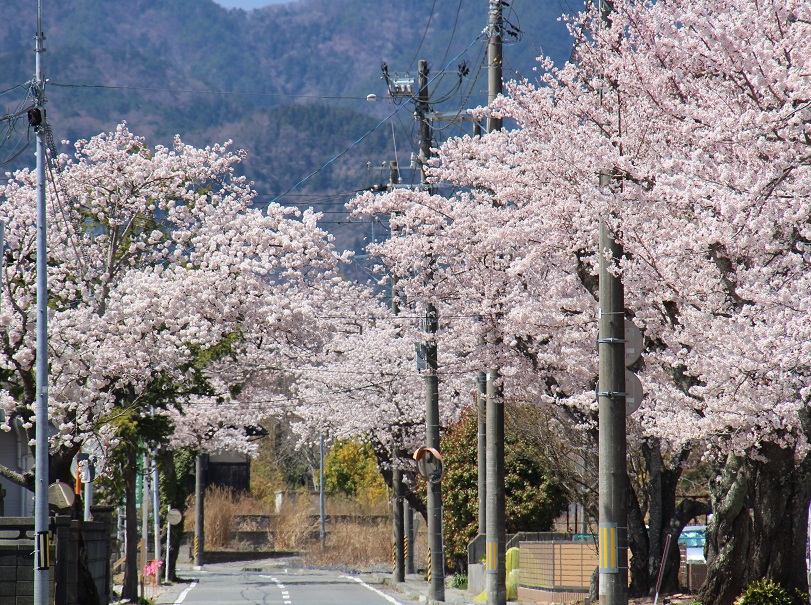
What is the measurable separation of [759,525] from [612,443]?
4.58m

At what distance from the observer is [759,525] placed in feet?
48.7

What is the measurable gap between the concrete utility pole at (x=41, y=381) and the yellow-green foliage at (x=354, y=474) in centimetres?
4579

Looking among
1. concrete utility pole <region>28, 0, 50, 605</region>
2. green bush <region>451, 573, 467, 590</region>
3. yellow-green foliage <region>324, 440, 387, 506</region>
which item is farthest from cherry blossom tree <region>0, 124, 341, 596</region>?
yellow-green foliage <region>324, 440, 387, 506</region>

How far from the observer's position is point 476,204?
20.3 metres

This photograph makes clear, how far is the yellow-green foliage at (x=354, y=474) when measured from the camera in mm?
66000

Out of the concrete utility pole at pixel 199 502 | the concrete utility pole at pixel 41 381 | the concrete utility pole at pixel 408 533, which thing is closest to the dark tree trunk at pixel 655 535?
the concrete utility pole at pixel 41 381

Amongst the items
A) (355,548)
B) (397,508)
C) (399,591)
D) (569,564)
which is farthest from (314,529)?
(569,564)

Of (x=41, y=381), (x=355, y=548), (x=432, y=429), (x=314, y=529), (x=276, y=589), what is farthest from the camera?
(x=314, y=529)

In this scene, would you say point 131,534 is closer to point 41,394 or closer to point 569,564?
point 569,564

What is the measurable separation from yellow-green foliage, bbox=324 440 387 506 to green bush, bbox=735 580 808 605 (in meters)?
47.7

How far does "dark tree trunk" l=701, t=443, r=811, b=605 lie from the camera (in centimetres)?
1470

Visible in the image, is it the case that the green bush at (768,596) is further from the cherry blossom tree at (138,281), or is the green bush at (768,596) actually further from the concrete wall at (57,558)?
the cherry blossom tree at (138,281)

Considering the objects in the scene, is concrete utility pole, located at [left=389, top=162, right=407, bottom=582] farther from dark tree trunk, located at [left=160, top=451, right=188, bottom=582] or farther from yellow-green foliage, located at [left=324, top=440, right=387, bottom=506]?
yellow-green foliage, located at [left=324, top=440, right=387, bottom=506]

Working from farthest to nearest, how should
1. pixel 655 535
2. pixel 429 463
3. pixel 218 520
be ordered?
pixel 218 520 → pixel 429 463 → pixel 655 535
